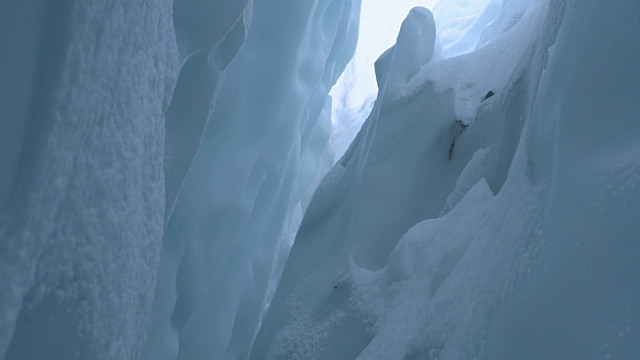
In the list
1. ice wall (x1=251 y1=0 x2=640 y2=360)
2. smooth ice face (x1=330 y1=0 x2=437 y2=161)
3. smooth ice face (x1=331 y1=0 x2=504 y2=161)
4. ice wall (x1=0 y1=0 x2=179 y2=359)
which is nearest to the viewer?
ice wall (x1=0 y1=0 x2=179 y2=359)

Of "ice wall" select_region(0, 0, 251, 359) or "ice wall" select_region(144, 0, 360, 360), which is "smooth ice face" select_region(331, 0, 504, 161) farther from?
"ice wall" select_region(0, 0, 251, 359)

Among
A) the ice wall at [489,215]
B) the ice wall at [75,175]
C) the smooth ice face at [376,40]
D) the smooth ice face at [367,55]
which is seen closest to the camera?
the ice wall at [75,175]

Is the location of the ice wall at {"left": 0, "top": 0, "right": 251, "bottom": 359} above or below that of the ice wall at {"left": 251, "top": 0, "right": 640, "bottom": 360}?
above

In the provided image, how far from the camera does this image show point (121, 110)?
4.16 feet

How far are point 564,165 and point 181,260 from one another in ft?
10.0

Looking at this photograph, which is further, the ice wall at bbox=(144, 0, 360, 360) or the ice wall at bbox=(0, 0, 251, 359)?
the ice wall at bbox=(144, 0, 360, 360)

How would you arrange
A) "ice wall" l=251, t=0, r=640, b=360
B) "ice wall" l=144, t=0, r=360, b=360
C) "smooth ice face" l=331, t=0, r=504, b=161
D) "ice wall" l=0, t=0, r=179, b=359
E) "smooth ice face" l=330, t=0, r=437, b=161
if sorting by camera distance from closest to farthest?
"ice wall" l=0, t=0, r=179, b=359 < "ice wall" l=251, t=0, r=640, b=360 < "ice wall" l=144, t=0, r=360, b=360 < "smooth ice face" l=331, t=0, r=504, b=161 < "smooth ice face" l=330, t=0, r=437, b=161

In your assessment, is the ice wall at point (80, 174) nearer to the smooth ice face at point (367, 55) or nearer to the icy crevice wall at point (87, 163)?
the icy crevice wall at point (87, 163)

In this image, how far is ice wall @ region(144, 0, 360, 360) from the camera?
395cm

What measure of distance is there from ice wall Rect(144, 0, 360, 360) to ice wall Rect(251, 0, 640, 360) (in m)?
0.86

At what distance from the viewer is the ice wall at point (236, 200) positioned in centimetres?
395

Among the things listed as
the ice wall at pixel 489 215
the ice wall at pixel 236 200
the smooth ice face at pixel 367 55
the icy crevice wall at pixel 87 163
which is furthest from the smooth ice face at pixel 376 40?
the icy crevice wall at pixel 87 163

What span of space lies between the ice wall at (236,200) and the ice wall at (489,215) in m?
0.86

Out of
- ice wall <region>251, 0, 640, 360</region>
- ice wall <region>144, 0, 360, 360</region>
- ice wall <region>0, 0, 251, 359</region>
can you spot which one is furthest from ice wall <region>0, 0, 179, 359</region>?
ice wall <region>144, 0, 360, 360</region>
